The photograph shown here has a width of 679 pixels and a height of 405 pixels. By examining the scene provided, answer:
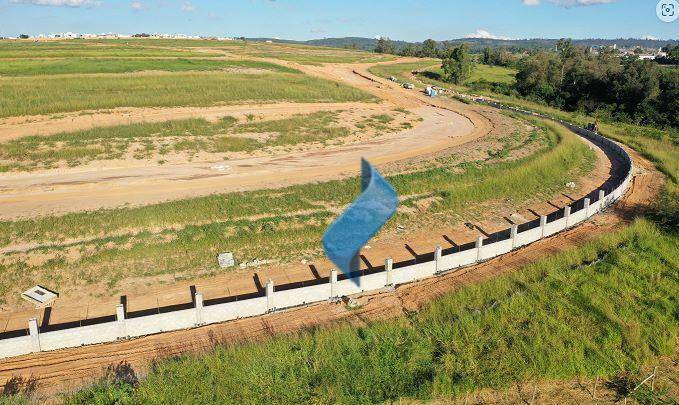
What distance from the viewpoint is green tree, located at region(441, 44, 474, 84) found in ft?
252

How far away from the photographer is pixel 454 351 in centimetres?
1235

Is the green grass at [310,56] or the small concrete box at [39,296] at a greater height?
the green grass at [310,56]

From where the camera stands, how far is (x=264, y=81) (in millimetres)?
54156

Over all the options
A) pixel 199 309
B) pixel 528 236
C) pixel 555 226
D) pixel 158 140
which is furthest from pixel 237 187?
pixel 555 226

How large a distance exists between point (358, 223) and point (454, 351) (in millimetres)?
10464

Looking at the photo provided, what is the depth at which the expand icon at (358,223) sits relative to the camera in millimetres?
18828

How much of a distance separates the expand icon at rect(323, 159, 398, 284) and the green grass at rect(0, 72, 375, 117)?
889 inches

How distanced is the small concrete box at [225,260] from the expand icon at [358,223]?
3.59m

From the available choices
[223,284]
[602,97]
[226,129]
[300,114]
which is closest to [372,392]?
[223,284]

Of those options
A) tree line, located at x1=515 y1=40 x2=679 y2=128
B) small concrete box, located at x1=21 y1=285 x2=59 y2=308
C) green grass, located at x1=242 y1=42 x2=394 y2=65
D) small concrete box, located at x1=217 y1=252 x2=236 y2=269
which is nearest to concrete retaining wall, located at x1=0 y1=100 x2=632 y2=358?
small concrete box, located at x1=21 y1=285 x2=59 y2=308

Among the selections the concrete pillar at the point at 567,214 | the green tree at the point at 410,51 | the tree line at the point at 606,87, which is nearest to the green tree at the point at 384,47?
the green tree at the point at 410,51

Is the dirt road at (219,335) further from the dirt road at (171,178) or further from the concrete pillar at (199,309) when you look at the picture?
the dirt road at (171,178)

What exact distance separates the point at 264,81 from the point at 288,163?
2648 cm

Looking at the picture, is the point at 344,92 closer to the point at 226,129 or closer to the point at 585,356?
the point at 226,129
